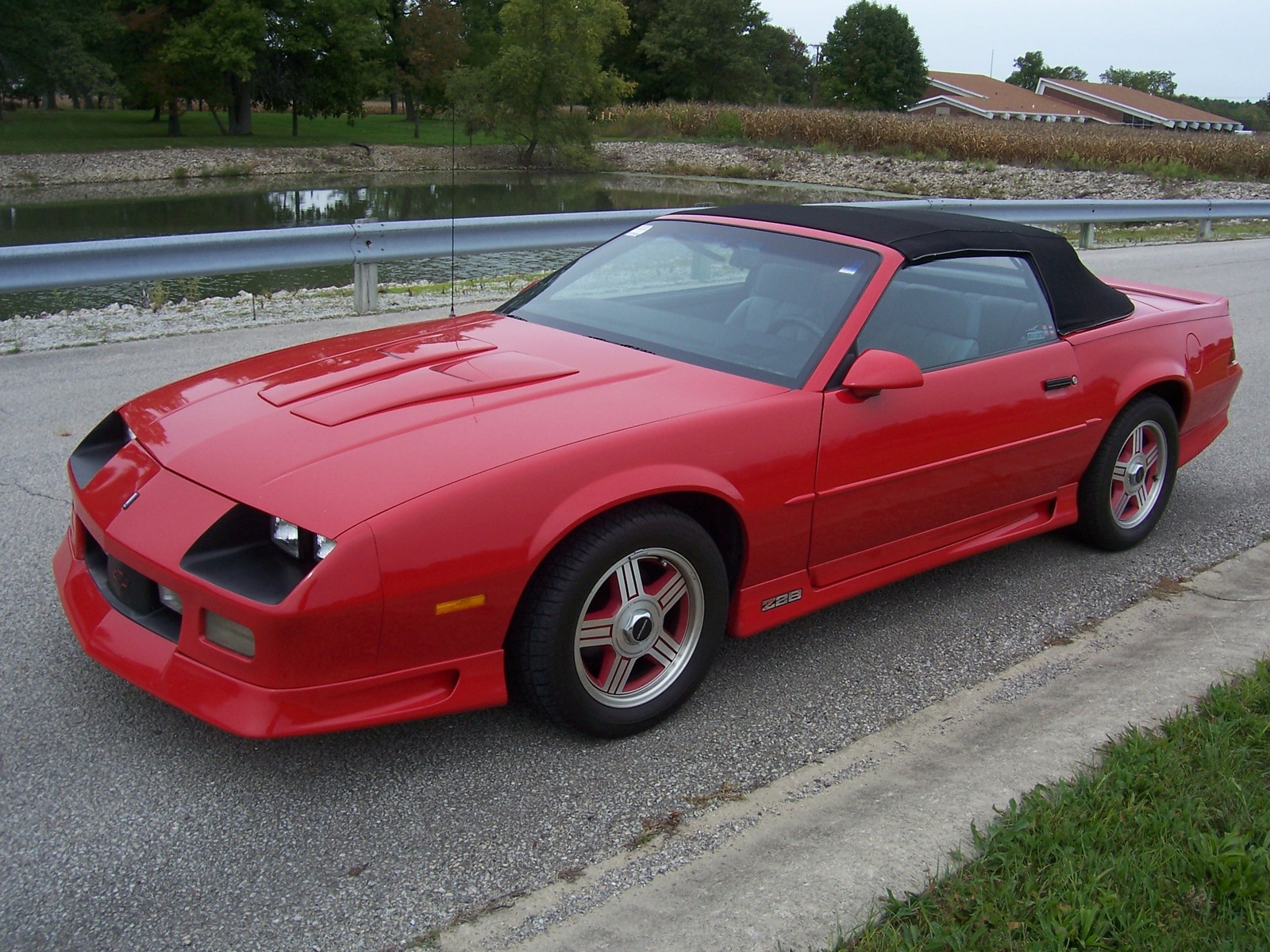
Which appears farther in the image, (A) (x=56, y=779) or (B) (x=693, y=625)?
(B) (x=693, y=625)

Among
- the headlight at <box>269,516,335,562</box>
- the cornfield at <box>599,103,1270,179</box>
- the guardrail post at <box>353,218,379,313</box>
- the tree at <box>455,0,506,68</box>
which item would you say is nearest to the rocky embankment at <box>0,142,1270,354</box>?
the guardrail post at <box>353,218,379,313</box>

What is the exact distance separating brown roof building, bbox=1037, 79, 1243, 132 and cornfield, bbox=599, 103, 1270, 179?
52.9 metres

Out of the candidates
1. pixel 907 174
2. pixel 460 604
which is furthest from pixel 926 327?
pixel 907 174

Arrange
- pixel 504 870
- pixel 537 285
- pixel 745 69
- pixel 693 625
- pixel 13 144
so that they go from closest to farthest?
pixel 504 870
pixel 693 625
pixel 537 285
pixel 13 144
pixel 745 69

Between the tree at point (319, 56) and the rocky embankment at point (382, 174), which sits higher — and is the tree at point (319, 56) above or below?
above

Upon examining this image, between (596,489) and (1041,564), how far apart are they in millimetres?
2514

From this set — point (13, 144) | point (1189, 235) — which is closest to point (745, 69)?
point (13, 144)

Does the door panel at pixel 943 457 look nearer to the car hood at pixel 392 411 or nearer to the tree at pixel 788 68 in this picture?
the car hood at pixel 392 411

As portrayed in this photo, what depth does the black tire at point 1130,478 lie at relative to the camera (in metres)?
4.44

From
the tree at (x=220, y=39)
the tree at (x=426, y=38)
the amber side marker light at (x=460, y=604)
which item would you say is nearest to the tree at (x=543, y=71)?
the tree at (x=426, y=38)

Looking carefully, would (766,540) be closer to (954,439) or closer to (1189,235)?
(954,439)

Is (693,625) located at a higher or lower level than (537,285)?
lower

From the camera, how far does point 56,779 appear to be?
2744mm

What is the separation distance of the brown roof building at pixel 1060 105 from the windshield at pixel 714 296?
91.8m
